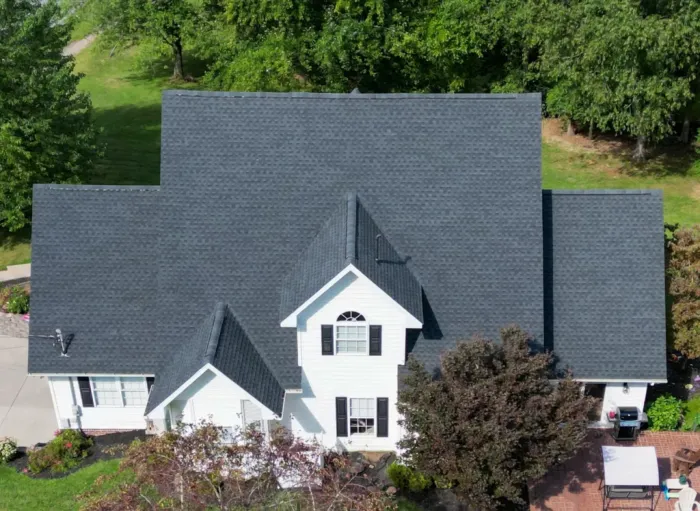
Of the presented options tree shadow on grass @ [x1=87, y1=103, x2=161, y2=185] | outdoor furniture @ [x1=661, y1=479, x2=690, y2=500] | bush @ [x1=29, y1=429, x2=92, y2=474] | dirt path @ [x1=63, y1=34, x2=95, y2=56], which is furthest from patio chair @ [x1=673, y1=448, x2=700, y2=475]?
dirt path @ [x1=63, y1=34, x2=95, y2=56]

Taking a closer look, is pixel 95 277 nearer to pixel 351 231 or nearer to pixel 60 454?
pixel 60 454

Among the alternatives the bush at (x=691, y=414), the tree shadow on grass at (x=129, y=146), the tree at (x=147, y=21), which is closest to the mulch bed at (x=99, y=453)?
the tree shadow on grass at (x=129, y=146)

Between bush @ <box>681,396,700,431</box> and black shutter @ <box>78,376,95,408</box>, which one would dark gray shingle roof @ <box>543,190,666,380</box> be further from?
black shutter @ <box>78,376,95,408</box>

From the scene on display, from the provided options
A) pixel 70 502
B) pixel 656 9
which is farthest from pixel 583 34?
pixel 70 502

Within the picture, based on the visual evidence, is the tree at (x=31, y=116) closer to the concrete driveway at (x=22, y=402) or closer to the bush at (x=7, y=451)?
the concrete driveway at (x=22, y=402)

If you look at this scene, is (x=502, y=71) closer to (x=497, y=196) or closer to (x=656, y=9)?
(x=656, y=9)

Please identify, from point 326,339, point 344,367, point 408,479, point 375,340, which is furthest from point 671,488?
point 326,339
